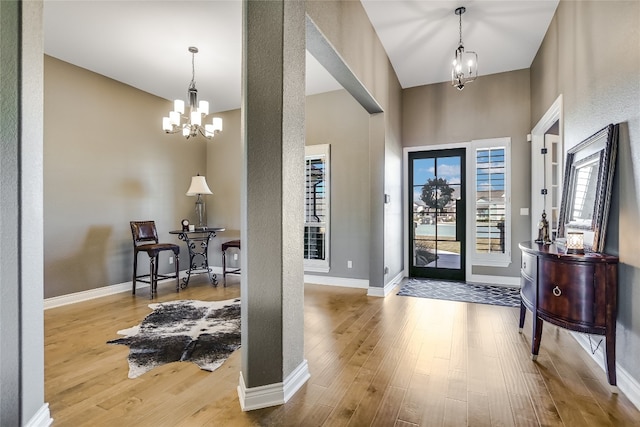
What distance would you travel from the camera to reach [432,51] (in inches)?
163

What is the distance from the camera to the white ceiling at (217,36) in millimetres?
2998

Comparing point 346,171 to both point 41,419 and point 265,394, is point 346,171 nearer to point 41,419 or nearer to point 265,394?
point 265,394

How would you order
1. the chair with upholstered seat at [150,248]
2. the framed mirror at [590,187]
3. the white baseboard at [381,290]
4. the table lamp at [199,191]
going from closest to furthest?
the framed mirror at [590,187] < the white baseboard at [381,290] < the chair with upholstered seat at [150,248] < the table lamp at [199,191]

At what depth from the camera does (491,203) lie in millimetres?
4766

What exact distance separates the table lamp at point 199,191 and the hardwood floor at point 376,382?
237 cm

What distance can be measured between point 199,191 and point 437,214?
394 centimetres

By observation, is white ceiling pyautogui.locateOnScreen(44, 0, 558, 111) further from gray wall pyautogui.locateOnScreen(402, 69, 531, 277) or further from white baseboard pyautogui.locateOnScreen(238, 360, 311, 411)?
white baseboard pyautogui.locateOnScreen(238, 360, 311, 411)

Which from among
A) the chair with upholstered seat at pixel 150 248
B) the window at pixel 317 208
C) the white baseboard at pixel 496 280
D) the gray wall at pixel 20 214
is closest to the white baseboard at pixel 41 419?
the gray wall at pixel 20 214

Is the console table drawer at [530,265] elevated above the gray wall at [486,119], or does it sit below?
below

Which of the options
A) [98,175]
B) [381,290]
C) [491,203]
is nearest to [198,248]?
[98,175]

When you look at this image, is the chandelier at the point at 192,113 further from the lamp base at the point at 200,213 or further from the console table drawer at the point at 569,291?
the console table drawer at the point at 569,291

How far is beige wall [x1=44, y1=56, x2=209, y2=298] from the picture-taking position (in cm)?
382

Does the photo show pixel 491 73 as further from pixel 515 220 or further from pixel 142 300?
pixel 142 300

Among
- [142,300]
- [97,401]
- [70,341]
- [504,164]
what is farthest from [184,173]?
[504,164]
